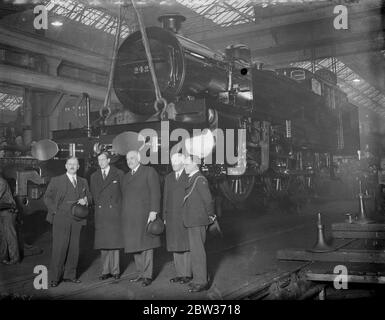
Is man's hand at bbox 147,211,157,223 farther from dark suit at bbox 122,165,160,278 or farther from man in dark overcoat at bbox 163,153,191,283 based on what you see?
man in dark overcoat at bbox 163,153,191,283

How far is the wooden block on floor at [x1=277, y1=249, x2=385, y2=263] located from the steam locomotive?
1.81 meters

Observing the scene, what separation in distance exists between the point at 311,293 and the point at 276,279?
1.29 ft

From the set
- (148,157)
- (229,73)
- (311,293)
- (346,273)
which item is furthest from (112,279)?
(229,73)

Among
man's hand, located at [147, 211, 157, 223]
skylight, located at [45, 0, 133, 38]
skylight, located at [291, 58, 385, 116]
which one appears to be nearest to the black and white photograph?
man's hand, located at [147, 211, 157, 223]

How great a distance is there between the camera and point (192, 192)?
4344mm

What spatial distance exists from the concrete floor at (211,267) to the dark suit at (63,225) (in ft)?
0.69

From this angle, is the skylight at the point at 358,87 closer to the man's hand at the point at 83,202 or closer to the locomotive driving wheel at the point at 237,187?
the locomotive driving wheel at the point at 237,187

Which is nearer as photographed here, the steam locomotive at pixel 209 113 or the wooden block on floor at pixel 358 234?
the steam locomotive at pixel 209 113

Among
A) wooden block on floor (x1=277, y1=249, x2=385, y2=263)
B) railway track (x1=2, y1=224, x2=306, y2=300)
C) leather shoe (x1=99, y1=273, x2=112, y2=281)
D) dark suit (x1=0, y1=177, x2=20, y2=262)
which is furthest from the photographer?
dark suit (x1=0, y1=177, x2=20, y2=262)

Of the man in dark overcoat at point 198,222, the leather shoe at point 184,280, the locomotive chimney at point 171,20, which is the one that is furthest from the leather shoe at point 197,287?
the locomotive chimney at point 171,20

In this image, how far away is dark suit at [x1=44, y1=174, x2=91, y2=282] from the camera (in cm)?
457

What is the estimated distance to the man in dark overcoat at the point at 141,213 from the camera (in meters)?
4.50

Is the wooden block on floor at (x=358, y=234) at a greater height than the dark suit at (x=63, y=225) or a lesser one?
lesser

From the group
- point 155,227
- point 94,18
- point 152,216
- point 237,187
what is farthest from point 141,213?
point 94,18
